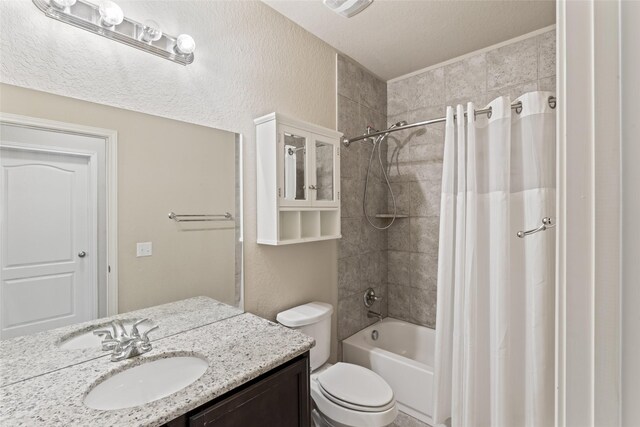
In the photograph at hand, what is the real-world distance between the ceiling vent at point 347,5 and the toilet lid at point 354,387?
2.03 m

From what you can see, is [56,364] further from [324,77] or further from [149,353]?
[324,77]

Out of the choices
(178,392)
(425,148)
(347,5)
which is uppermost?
(347,5)

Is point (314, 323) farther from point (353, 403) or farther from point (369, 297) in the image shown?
point (369, 297)

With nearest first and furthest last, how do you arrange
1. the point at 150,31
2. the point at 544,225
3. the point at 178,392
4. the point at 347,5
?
the point at 178,392, the point at 150,31, the point at 544,225, the point at 347,5

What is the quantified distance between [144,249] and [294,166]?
34.4 inches

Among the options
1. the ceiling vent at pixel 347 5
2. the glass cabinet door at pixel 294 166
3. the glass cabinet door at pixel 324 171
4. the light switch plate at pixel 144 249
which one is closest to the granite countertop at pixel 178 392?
the light switch plate at pixel 144 249

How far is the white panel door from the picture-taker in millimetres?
1010

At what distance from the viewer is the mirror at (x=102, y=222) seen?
1030 millimetres

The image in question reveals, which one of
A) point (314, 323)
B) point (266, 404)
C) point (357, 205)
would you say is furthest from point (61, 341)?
point (357, 205)

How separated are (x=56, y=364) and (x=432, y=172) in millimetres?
2444

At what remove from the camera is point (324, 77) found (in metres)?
2.20

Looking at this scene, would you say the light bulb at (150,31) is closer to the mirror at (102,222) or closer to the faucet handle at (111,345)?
the mirror at (102,222)

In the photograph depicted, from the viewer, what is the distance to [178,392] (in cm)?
92
